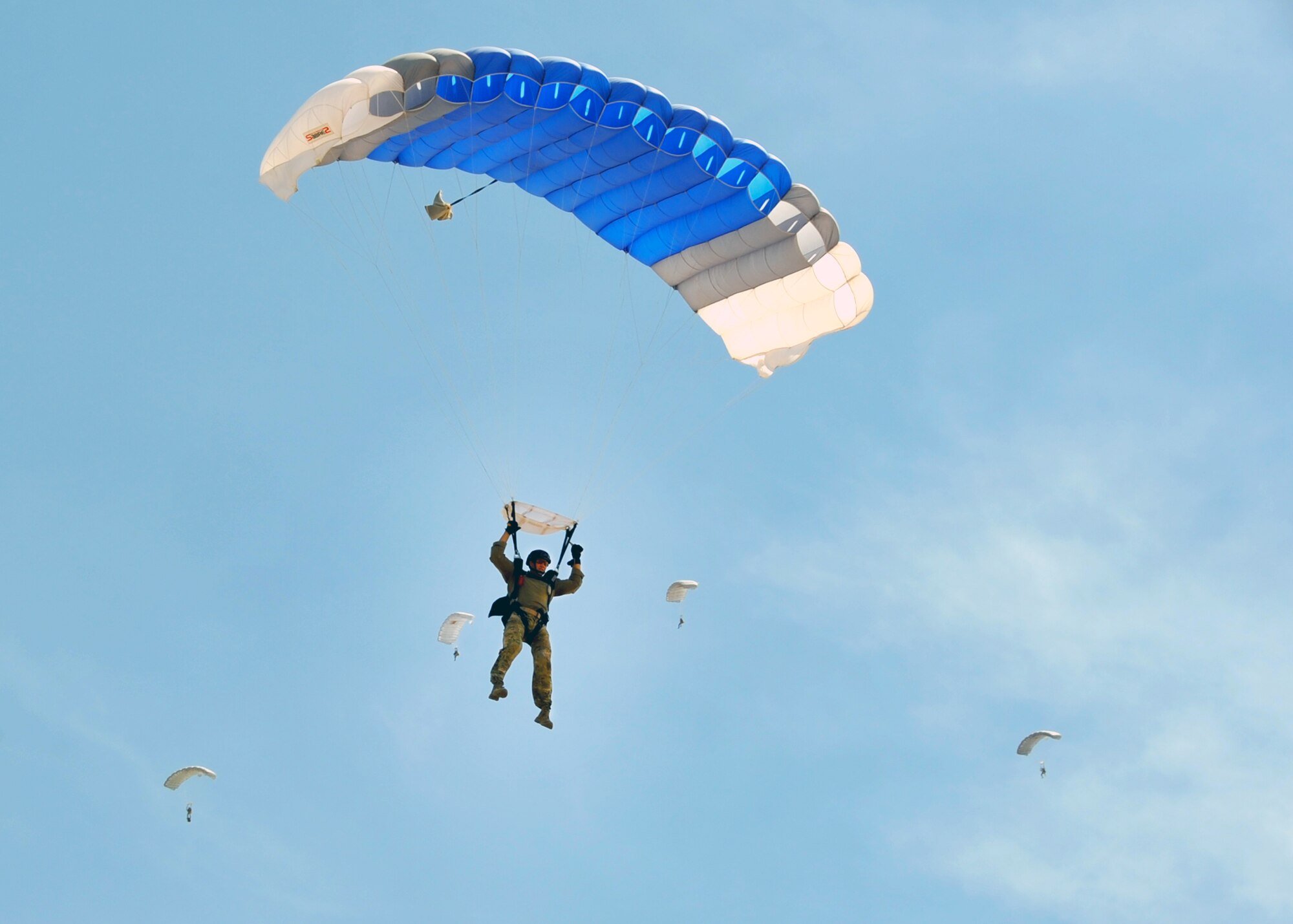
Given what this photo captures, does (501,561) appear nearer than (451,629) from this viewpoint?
Yes

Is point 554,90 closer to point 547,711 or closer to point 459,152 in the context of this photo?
point 459,152

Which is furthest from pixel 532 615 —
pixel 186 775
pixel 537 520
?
pixel 186 775

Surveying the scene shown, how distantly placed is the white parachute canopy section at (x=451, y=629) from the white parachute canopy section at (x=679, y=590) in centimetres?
277

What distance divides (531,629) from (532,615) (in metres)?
0.15

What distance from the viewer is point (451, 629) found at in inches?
906

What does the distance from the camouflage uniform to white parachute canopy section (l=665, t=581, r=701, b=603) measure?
2.81m

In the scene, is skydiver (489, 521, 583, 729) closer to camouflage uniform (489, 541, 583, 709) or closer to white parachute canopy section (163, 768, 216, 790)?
camouflage uniform (489, 541, 583, 709)

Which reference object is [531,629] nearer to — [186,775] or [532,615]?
[532,615]

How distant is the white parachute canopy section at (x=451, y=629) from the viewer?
2289 centimetres

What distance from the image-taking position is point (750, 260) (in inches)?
845

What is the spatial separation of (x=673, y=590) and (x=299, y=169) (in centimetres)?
676

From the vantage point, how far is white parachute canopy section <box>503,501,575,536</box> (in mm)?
19906

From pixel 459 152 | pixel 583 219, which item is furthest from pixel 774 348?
pixel 459 152

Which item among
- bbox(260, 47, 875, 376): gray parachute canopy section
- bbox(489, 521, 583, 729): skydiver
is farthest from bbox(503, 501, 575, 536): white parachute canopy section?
bbox(260, 47, 875, 376): gray parachute canopy section
